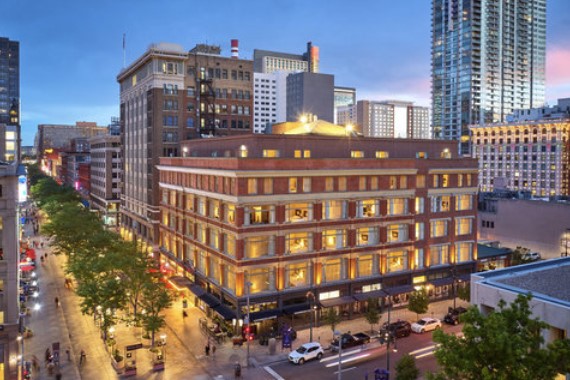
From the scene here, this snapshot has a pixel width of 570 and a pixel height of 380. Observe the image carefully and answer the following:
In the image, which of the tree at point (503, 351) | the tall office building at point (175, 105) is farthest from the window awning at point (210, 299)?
the tree at point (503, 351)

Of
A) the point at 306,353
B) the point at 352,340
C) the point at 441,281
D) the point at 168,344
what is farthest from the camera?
the point at 441,281

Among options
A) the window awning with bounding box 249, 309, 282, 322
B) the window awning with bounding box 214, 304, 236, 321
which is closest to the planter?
the window awning with bounding box 214, 304, 236, 321

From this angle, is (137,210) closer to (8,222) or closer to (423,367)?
(8,222)

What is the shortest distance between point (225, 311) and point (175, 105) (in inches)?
1800

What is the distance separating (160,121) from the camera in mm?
86000

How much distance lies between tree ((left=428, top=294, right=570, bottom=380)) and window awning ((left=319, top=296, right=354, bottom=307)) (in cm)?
3203

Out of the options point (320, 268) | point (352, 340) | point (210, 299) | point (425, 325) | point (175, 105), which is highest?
point (175, 105)

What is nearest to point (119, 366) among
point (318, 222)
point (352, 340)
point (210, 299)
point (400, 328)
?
point (210, 299)

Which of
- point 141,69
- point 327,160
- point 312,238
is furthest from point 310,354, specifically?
point 141,69

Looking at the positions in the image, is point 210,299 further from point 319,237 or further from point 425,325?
point 425,325

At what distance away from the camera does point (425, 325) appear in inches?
2088

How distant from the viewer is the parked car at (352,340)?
48384 millimetres

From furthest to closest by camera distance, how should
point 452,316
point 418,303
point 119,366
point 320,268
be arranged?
1. point 320,268
2. point 452,316
3. point 418,303
4. point 119,366

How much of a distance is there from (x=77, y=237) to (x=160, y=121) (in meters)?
24.1
